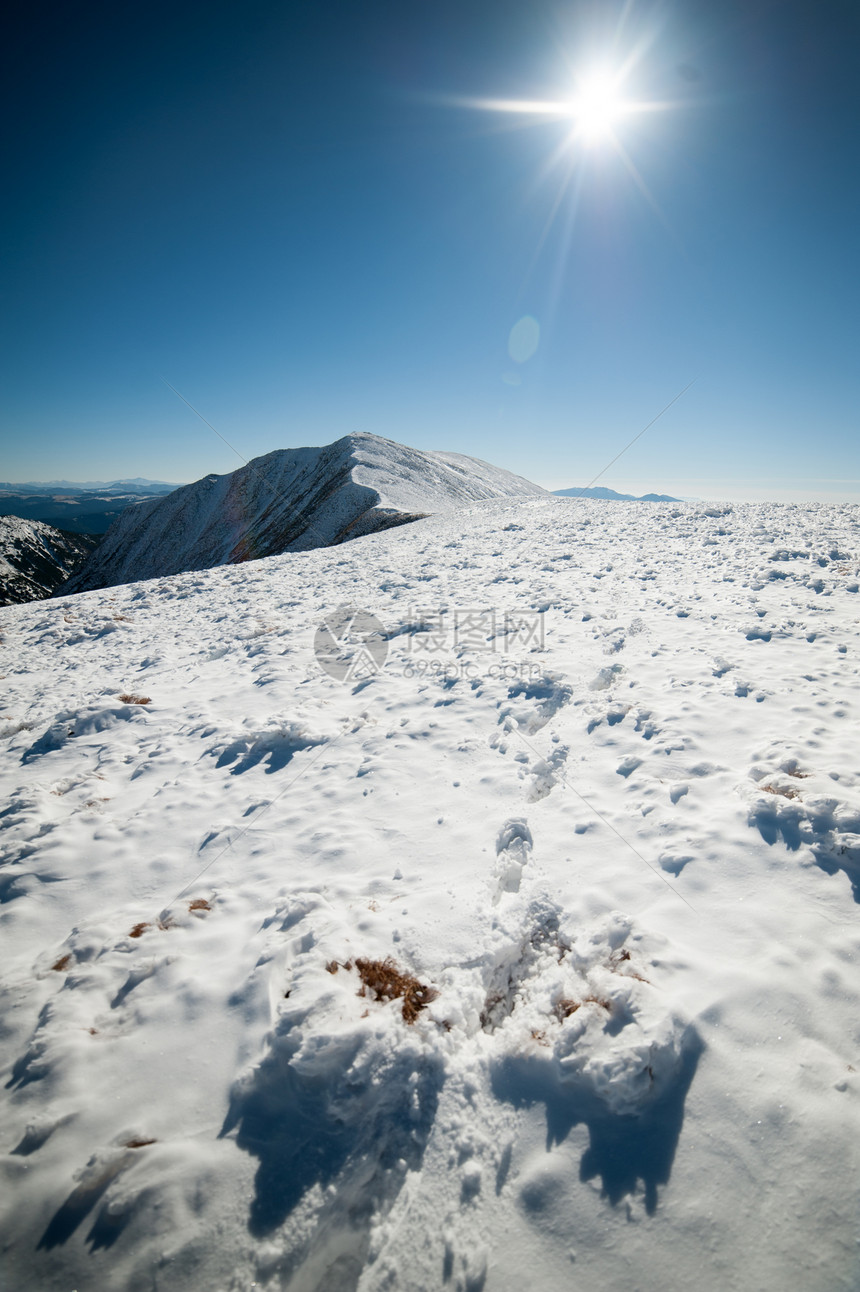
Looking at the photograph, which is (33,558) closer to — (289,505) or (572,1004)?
(289,505)

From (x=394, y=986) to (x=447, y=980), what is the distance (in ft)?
1.47

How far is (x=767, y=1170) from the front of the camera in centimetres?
279

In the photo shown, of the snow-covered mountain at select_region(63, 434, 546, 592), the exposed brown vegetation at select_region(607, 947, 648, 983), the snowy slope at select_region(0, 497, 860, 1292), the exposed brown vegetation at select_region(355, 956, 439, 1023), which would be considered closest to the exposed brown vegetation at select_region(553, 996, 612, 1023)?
the snowy slope at select_region(0, 497, 860, 1292)

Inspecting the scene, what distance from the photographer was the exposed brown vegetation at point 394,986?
3.88 metres

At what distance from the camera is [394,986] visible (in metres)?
4.04

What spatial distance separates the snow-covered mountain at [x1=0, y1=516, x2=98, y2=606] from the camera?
144 metres

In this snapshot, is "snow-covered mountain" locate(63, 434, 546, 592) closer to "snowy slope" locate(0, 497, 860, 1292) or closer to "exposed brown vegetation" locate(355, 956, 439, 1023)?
"snowy slope" locate(0, 497, 860, 1292)

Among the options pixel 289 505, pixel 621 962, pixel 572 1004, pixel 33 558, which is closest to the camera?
pixel 572 1004

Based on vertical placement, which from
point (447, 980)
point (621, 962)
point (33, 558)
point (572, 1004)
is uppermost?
point (621, 962)

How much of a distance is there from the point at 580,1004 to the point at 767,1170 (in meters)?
1.27

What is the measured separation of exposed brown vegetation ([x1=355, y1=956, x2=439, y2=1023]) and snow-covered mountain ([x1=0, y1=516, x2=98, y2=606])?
563 feet

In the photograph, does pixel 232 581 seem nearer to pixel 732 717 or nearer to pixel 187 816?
pixel 187 816

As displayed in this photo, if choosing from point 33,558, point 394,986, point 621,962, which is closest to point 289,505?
point 394,986

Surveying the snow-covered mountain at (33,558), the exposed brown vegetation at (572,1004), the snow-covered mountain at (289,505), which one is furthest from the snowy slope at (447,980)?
the snow-covered mountain at (33,558)
